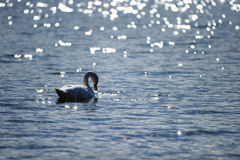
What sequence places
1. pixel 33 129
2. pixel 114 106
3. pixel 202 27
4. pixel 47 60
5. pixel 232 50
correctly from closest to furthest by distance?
pixel 33 129 → pixel 114 106 → pixel 47 60 → pixel 232 50 → pixel 202 27

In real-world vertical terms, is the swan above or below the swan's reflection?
above

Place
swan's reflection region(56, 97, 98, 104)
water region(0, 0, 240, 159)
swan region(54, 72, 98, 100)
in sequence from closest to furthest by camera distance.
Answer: water region(0, 0, 240, 159)
swan region(54, 72, 98, 100)
swan's reflection region(56, 97, 98, 104)

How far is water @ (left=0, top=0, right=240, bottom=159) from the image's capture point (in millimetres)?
13828

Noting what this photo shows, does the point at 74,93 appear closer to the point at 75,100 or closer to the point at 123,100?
the point at 75,100

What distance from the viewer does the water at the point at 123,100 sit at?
13828 millimetres

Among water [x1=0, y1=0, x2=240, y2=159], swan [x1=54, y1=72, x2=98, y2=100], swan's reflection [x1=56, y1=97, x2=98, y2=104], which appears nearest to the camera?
water [x1=0, y1=0, x2=240, y2=159]

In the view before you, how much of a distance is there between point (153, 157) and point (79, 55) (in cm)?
2510

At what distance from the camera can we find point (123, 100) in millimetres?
20641

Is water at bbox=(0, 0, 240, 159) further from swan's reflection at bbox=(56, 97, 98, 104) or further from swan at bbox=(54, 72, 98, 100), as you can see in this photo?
swan at bbox=(54, 72, 98, 100)

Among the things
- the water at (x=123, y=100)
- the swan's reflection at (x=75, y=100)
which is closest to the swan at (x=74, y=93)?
the swan's reflection at (x=75, y=100)

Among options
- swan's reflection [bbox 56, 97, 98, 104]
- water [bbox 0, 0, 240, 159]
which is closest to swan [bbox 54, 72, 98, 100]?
swan's reflection [bbox 56, 97, 98, 104]

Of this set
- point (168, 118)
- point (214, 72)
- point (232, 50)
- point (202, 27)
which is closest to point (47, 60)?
point (214, 72)

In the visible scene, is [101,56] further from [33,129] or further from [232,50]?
[33,129]

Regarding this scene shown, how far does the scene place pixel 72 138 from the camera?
14.6 meters
